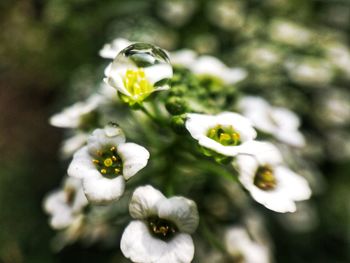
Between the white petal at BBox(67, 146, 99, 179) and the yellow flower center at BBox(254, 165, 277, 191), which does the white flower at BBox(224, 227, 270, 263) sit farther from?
the white petal at BBox(67, 146, 99, 179)

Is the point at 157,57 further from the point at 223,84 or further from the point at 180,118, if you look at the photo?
the point at 223,84

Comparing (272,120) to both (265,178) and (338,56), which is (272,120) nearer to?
(265,178)

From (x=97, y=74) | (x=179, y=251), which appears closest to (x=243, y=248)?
(x=179, y=251)

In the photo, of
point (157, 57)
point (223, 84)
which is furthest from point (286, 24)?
point (157, 57)

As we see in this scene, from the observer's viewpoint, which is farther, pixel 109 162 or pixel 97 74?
pixel 97 74

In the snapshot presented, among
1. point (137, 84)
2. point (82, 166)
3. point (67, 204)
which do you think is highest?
point (137, 84)

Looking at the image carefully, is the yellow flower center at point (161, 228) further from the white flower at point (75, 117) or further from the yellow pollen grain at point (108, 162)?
the white flower at point (75, 117)
